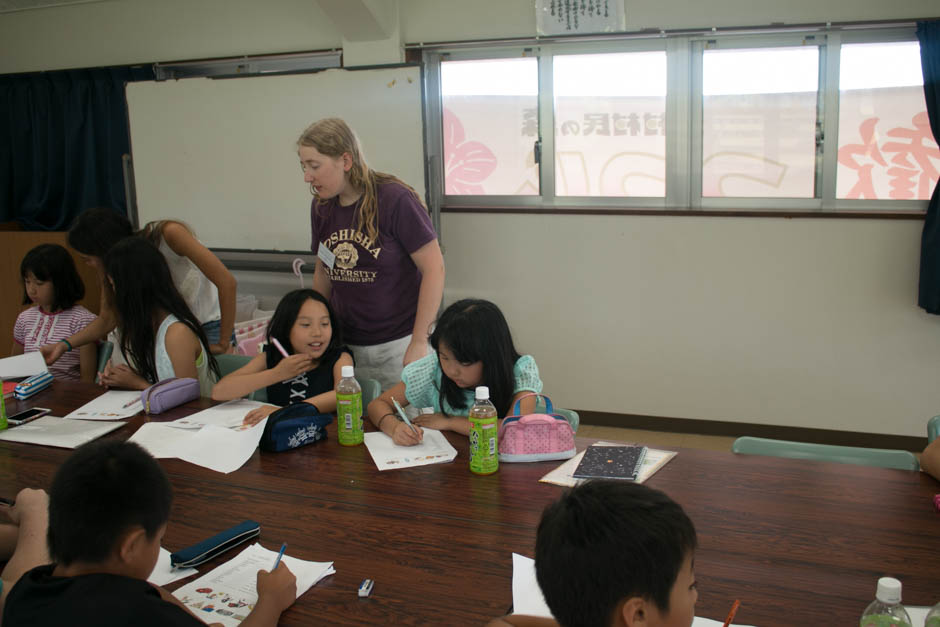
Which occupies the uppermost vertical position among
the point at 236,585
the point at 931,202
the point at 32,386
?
the point at 931,202

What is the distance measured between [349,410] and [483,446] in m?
0.41

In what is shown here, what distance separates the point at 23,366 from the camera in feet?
9.07

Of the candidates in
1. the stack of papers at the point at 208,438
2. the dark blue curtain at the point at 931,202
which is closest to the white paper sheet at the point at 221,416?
the stack of papers at the point at 208,438

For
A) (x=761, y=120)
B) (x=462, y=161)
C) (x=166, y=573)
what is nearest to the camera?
(x=166, y=573)

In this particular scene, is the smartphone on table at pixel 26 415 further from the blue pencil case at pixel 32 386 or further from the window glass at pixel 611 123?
the window glass at pixel 611 123

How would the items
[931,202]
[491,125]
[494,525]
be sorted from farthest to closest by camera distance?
[491,125] < [931,202] < [494,525]

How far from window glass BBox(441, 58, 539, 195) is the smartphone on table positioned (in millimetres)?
2544

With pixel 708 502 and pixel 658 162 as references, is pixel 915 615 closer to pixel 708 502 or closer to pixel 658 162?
pixel 708 502

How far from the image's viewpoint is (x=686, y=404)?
4160 millimetres

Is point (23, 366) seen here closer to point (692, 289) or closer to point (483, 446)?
point (483, 446)

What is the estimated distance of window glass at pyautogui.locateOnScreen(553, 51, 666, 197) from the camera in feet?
13.1

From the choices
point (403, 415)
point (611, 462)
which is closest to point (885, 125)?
point (611, 462)

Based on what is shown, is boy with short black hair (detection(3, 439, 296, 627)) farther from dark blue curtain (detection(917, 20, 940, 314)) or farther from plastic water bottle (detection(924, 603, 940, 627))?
dark blue curtain (detection(917, 20, 940, 314))

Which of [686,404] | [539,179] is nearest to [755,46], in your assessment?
[539,179]
